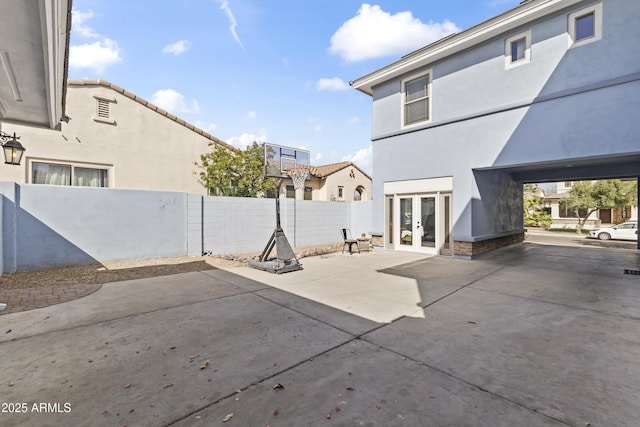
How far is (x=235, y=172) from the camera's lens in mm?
12758

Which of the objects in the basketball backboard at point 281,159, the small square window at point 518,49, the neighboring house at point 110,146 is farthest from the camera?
the basketball backboard at point 281,159

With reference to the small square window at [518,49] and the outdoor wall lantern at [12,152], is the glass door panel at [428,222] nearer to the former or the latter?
the small square window at [518,49]

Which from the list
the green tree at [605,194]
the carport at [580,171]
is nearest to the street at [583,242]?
the carport at [580,171]

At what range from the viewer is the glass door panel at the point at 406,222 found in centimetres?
1099

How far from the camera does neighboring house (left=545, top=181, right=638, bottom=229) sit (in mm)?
27331

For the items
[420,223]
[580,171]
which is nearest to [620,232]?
[580,171]

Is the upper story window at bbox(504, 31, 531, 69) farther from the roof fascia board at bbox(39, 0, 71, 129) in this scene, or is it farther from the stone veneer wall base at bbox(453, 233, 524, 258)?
the roof fascia board at bbox(39, 0, 71, 129)

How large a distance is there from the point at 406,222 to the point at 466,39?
20.7ft

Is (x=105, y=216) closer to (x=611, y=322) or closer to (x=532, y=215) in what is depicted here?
(x=611, y=322)

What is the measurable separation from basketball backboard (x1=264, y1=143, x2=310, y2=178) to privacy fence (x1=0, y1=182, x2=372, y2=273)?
54.5 inches

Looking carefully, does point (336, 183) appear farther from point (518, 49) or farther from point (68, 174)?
point (68, 174)

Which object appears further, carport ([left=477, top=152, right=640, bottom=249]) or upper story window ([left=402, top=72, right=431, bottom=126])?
upper story window ([left=402, top=72, right=431, bottom=126])

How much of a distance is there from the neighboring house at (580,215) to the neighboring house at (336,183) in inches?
741

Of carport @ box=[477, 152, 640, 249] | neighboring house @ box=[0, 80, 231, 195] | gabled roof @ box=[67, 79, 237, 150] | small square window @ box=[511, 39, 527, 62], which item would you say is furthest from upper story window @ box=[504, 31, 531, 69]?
neighboring house @ box=[0, 80, 231, 195]
